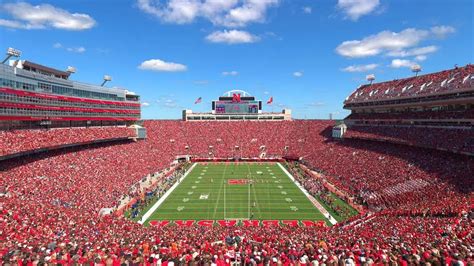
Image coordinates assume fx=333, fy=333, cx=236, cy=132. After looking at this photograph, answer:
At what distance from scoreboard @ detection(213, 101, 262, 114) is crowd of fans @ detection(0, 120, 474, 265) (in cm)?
2315

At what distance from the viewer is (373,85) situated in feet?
190

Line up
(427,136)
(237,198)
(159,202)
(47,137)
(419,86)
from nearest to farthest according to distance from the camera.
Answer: (159,202) → (237,198) → (47,137) → (427,136) → (419,86)

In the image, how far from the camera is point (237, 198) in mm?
32625

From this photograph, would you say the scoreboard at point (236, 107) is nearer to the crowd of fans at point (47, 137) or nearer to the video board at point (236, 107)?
the video board at point (236, 107)

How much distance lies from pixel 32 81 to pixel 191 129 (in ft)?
121

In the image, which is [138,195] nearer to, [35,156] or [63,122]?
[35,156]

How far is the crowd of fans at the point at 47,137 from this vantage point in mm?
28000

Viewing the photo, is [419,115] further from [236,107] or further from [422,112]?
[236,107]

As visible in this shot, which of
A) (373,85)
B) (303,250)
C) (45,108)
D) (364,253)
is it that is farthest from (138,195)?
(373,85)

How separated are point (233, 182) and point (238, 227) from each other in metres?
18.9

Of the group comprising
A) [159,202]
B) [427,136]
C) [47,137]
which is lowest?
[159,202]

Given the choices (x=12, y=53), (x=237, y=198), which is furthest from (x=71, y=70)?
(x=237, y=198)

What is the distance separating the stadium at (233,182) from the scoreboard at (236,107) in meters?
10.1

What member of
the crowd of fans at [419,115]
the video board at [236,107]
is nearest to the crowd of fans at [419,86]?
the crowd of fans at [419,115]
